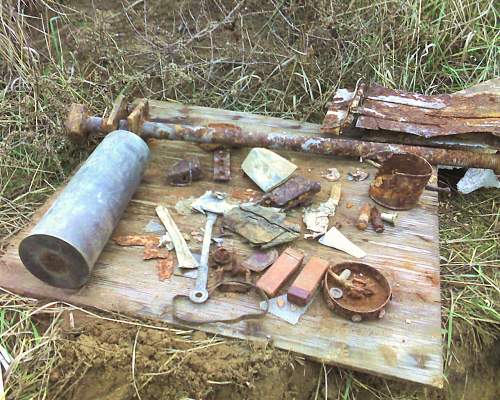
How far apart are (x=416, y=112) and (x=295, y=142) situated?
80 cm

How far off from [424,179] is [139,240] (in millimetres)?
1472

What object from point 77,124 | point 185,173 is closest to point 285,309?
point 185,173

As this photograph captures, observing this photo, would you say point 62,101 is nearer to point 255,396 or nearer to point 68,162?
point 68,162

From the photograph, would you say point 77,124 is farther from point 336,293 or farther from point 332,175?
point 336,293

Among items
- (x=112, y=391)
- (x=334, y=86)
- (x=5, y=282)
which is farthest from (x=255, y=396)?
(x=334, y=86)

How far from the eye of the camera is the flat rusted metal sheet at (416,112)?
3.14m

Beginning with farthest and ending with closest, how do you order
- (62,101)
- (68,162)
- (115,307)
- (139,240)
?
(62,101) < (68,162) < (139,240) < (115,307)

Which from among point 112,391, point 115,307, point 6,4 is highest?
point 6,4

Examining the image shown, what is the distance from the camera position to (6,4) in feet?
11.9

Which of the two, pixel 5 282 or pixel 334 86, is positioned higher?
pixel 334 86

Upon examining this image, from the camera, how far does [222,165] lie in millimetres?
3107

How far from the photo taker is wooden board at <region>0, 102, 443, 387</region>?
216cm

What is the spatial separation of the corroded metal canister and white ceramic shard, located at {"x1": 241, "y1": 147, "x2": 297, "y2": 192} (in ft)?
2.15

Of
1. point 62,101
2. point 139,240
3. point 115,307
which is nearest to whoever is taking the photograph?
point 115,307
